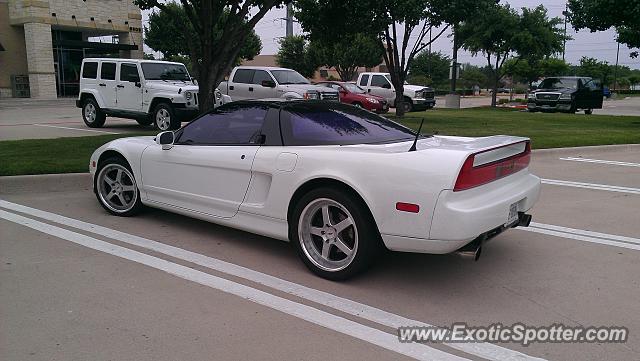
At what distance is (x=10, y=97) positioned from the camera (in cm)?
3189

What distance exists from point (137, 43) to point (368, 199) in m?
35.5

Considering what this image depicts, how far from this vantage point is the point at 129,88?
47.7 ft

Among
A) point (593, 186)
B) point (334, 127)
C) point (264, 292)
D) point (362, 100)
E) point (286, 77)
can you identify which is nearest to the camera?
point (264, 292)

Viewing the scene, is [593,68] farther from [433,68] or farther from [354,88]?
[354,88]

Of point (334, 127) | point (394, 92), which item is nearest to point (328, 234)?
point (334, 127)

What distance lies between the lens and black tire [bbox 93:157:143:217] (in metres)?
5.86

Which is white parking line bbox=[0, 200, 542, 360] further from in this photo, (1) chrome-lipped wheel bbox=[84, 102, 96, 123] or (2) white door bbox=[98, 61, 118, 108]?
(1) chrome-lipped wheel bbox=[84, 102, 96, 123]

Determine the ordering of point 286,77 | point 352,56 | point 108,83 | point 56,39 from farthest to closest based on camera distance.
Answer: point 352,56 < point 56,39 < point 286,77 < point 108,83

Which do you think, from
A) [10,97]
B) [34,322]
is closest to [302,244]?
[34,322]

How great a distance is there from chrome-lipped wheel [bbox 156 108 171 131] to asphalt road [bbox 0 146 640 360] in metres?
8.11

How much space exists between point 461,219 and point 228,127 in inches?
98.8

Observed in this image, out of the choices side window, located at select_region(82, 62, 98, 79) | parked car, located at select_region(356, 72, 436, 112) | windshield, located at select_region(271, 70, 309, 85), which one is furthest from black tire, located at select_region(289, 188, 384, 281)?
parked car, located at select_region(356, 72, 436, 112)

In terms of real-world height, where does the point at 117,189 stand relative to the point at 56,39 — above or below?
below

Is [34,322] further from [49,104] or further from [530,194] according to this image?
[49,104]
